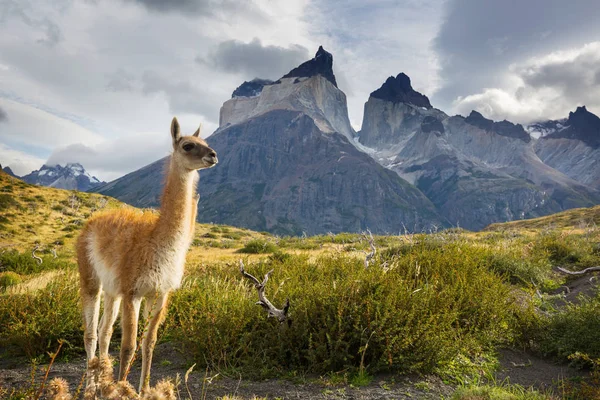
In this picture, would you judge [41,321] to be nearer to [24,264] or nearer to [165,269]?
[165,269]

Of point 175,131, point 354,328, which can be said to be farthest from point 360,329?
point 175,131

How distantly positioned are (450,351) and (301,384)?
221 centimetres

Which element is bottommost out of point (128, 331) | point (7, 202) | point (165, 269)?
point (128, 331)

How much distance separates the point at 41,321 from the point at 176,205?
4.38 metres

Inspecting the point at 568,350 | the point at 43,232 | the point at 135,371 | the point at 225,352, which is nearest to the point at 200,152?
the point at 225,352

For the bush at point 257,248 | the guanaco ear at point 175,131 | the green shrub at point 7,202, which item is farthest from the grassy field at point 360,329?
the green shrub at point 7,202

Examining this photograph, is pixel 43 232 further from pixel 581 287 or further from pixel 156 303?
pixel 581 287

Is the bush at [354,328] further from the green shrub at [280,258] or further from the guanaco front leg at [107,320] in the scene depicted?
the green shrub at [280,258]

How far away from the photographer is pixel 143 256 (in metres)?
4.26

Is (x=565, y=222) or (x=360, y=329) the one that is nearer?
(x=360, y=329)

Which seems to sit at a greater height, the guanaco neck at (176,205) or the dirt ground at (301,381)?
the guanaco neck at (176,205)

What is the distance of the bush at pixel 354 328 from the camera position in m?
5.32

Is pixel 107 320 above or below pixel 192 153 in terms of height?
below

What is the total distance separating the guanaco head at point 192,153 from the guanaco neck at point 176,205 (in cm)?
10
